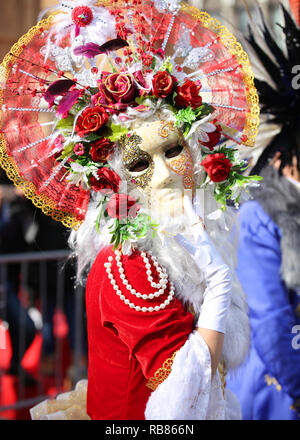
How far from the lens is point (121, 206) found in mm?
1728

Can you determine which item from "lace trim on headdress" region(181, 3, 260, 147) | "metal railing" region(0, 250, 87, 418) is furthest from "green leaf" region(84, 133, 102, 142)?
"metal railing" region(0, 250, 87, 418)

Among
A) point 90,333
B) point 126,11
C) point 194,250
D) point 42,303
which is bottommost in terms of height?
point 42,303

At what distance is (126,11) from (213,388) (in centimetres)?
140

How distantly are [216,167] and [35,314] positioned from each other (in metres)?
3.83

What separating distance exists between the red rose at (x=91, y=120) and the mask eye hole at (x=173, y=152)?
0.83ft

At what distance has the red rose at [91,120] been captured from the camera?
1733 millimetres

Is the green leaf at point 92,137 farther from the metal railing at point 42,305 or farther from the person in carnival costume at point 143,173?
the metal railing at point 42,305

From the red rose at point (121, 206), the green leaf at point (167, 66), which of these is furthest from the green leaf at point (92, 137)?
the green leaf at point (167, 66)

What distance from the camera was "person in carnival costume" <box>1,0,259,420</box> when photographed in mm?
1699

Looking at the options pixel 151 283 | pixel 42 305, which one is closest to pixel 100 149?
pixel 151 283

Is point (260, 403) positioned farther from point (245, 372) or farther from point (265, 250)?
point (265, 250)
